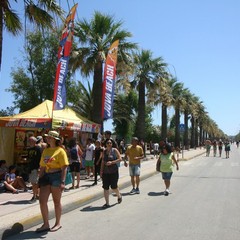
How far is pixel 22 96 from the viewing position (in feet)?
104

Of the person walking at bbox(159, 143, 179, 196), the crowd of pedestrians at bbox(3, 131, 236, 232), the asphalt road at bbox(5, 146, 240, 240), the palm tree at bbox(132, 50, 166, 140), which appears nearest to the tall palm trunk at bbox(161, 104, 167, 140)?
the palm tree at bbox(132, 50, 166, 140)

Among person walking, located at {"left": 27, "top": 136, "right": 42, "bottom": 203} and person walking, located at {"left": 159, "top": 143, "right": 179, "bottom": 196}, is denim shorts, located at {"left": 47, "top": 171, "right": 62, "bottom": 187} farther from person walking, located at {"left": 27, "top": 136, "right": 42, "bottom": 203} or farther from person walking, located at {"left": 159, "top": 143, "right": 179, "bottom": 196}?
person walking, located at {"left": 159, "top": 143, "right": 179, "bottom": 196}

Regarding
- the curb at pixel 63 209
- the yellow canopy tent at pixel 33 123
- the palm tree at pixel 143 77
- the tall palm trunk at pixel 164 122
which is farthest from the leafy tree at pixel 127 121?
the curb at pixel 63 209

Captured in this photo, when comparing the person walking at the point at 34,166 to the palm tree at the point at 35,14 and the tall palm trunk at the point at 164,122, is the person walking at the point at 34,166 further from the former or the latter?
the tall palm trunk at the point at 164,122

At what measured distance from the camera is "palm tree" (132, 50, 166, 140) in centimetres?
3288

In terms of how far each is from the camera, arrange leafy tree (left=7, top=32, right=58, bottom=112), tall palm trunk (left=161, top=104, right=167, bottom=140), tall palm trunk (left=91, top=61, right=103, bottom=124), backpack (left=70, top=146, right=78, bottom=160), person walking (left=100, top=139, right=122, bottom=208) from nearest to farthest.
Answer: person walking (left=100, top=139, right=122, bottom=208)
backpack (left=70, top=146, right=78, bottom=160)
tall palm trunk (left=91, top=61, right=103, bottom=124)
leafy tree (left=7, top=32, right=58, bottom=112)
tall palm trunk (left=161, top=104, right=167, bottom=140)

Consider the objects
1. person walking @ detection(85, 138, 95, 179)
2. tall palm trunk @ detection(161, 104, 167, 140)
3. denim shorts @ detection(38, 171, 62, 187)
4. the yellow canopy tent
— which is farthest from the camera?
tall palm trunk @ detection(161, 104, 167, 140)

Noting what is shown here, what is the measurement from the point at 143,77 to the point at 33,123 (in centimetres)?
1931

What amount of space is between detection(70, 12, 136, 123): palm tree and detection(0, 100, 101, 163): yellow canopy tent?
4194 millimetres

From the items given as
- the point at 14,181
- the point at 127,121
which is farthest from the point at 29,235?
the point at 127,121

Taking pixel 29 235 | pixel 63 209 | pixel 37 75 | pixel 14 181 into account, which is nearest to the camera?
pixel 29 235

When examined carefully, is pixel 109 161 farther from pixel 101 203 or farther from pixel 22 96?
pixel 22 96

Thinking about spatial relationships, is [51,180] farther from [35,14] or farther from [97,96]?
[97,96]

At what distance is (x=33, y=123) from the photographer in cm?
1459
